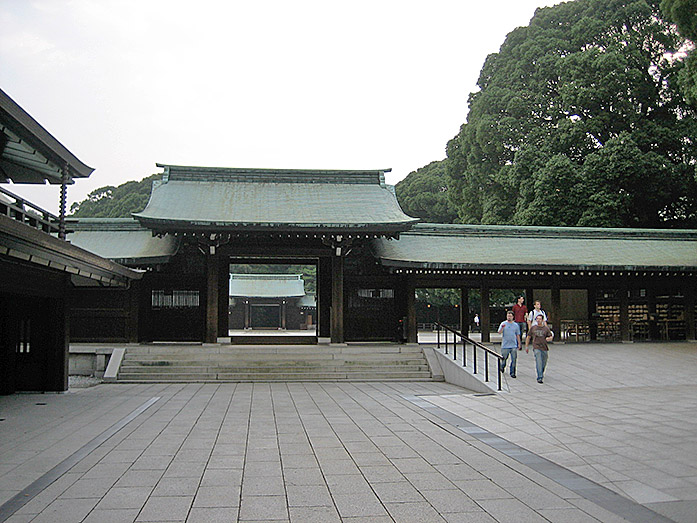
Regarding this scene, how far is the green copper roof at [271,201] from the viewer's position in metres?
17.1

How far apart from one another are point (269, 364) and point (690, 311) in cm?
1466

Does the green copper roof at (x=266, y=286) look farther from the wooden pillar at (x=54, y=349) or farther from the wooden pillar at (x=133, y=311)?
the wooden pillar at (x=54, y=349)

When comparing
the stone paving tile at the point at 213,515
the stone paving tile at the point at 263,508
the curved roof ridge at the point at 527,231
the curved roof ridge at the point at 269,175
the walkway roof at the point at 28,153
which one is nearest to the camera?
the stone paving tile at the point at 213,515

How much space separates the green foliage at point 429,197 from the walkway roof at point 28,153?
30.3 m

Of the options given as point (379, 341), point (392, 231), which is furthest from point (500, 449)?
point (379, 341)

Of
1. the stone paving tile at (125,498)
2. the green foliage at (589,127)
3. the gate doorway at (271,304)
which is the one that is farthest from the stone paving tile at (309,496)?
the gate doorway at (271,304)

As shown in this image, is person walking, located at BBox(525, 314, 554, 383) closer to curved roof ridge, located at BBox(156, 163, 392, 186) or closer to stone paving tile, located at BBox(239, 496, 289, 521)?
stone paving tile, located at BBox(239, 496, 289, 521)

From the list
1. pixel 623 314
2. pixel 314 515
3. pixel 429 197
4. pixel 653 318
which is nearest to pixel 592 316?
pixel 623 314

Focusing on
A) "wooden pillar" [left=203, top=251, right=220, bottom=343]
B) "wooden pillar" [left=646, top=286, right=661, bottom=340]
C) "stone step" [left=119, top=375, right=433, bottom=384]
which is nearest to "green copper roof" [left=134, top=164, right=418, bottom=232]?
"wooden pillar" [left=203, top=251, right=220, bottom=343]

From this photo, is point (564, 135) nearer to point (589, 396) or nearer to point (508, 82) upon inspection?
point (508, 82)

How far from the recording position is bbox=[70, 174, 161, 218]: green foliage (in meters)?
52.6

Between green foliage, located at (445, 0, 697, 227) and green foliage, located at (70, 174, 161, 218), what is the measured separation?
33.4 metres

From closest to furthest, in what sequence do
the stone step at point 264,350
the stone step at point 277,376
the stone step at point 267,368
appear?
1. the stone step at point 277,376
2. the stone step at point 267,368
3. the stone step at point 264,350

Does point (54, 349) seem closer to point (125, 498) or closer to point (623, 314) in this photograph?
point (125, 498)
